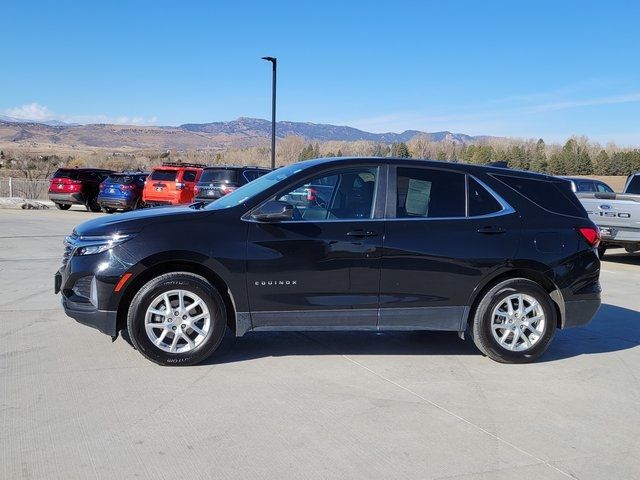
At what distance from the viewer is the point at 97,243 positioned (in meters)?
5.31

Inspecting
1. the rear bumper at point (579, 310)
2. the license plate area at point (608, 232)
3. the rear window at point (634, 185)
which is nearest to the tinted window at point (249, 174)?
the license plate area at point (608, 232)

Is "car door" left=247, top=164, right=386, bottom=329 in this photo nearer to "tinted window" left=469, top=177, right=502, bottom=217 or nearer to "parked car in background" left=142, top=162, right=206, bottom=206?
"tinted window" left=469, top=177, right=502, bottom=217

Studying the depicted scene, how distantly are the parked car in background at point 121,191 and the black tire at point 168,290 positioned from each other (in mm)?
18711

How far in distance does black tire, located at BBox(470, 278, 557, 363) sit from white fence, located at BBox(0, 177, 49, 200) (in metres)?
28.2

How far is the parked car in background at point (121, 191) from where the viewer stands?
75.9 ft

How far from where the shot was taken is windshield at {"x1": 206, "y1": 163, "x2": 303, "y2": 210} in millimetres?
5680

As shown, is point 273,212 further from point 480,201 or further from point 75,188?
point 75,188

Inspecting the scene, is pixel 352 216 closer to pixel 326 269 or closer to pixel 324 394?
pixel 326 269

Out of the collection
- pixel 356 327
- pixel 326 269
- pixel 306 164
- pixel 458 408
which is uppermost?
pixel 306 164

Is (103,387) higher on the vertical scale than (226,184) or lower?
lower

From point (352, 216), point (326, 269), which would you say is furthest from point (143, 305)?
point (352, 216)

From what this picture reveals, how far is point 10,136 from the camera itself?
17350cm

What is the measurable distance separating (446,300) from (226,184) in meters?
12.9

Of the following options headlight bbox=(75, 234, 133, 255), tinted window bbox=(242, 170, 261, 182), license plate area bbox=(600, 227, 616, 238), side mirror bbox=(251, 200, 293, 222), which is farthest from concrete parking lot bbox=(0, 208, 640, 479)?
tinted window bbox=(242, 170, 261, 182)
